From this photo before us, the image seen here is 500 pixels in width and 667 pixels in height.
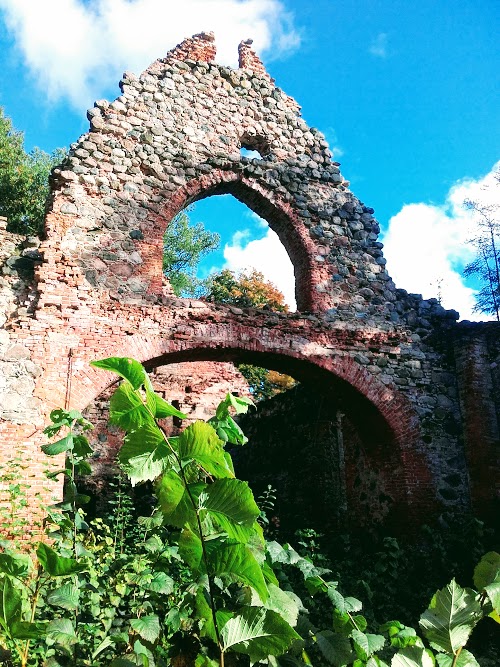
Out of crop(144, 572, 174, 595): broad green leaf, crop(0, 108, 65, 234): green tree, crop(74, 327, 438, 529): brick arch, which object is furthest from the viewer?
crop(0, 108, 65, 234): green tree

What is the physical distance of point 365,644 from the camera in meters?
1.92

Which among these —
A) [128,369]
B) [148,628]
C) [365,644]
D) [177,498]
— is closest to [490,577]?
[365,644]

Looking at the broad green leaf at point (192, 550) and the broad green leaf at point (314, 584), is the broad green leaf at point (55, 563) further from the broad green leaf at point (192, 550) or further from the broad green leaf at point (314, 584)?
A: the broad green leaf at point (314, 584)

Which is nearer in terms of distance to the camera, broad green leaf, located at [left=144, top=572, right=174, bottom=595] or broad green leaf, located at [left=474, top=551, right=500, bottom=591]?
broad green leaf, located at [left=474, top=551, right=500, bottom=591]

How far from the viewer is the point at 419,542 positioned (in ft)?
26.5

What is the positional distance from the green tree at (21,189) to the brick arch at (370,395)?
1473cm

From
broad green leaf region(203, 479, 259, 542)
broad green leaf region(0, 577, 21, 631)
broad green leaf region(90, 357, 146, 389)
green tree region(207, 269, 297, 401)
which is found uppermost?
green tree region(207, 269, 297, 401)

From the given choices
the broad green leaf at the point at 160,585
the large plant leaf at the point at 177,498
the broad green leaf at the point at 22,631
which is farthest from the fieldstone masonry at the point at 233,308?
the large plant leaf at the point at 177,498

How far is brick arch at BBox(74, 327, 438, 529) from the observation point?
8.07m

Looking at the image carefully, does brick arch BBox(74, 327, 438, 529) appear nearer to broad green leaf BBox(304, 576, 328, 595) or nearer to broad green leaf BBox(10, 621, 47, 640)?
broad green leaf BBox(304, 576, 328, 595)

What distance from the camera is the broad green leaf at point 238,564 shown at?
1342mm

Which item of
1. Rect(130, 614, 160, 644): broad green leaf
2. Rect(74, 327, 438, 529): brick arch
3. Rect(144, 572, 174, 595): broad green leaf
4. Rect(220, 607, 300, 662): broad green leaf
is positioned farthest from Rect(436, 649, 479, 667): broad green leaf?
Rect(74, 327, 438, 529): brick arch

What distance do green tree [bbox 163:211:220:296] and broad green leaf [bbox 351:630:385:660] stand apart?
22666 millimetres

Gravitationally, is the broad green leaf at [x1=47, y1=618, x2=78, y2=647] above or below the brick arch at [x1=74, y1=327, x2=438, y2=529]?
below
